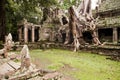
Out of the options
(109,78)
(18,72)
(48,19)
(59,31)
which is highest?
(48,19)

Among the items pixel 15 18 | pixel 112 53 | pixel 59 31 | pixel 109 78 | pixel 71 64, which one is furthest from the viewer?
pixel 15 18

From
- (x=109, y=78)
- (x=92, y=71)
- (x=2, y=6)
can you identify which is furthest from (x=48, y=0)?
(x=109, y=78)

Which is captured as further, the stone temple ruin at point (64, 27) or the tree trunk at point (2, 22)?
the stone temple ruin at point (64, 27)

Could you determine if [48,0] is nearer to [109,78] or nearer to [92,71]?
[92,71]

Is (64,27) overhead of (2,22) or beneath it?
beneath

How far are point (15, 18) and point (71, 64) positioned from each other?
23216 mm

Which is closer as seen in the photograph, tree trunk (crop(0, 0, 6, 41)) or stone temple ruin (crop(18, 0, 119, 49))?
tree trunk (crop(0, 0, 6, 41))

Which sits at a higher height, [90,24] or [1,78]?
[90,24]

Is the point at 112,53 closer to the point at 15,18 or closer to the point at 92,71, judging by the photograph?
the point at 92,71

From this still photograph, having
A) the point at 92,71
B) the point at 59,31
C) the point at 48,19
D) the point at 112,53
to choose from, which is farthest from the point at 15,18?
the point at 92,71

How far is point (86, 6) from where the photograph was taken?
23422 millimetres

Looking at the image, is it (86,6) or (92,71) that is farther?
(86,6)

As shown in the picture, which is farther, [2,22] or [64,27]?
[64,27]

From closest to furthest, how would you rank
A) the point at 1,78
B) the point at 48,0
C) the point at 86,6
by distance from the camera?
1. the point at 1,78
2. the point at 48,0
3. the point at 86,6
